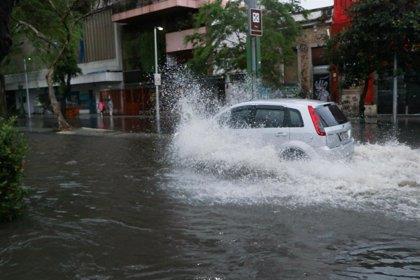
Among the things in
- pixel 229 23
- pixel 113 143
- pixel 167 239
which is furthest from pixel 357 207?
pixel 229 23

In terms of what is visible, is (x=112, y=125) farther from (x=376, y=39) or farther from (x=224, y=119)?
(x=224, y=119)

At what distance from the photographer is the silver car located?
9.85 m

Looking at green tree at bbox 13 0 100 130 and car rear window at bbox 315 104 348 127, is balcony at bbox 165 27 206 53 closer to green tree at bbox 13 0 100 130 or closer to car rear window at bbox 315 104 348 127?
green tree at bbox 13 0 100 130

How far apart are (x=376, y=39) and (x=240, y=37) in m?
6.47

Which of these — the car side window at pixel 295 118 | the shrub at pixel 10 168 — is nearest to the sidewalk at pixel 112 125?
the car side window at pixel 295 118

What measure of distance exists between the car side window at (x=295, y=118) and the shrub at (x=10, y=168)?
5.15 metres

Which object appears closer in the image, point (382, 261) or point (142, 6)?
point (382, 261)

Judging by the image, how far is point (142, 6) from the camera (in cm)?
3906

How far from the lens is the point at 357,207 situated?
298 inches

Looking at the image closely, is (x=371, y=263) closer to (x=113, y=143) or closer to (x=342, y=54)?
(x=113, y=143)

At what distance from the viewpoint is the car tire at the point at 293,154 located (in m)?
9.94

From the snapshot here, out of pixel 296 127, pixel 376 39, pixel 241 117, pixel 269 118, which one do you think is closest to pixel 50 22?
pixel 376 39

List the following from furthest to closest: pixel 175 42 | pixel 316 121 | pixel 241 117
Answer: pixel 175 42, pixel 241 117, pixel 316 121

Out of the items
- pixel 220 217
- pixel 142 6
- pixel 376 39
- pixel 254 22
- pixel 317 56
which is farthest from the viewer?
pixel 142 6
